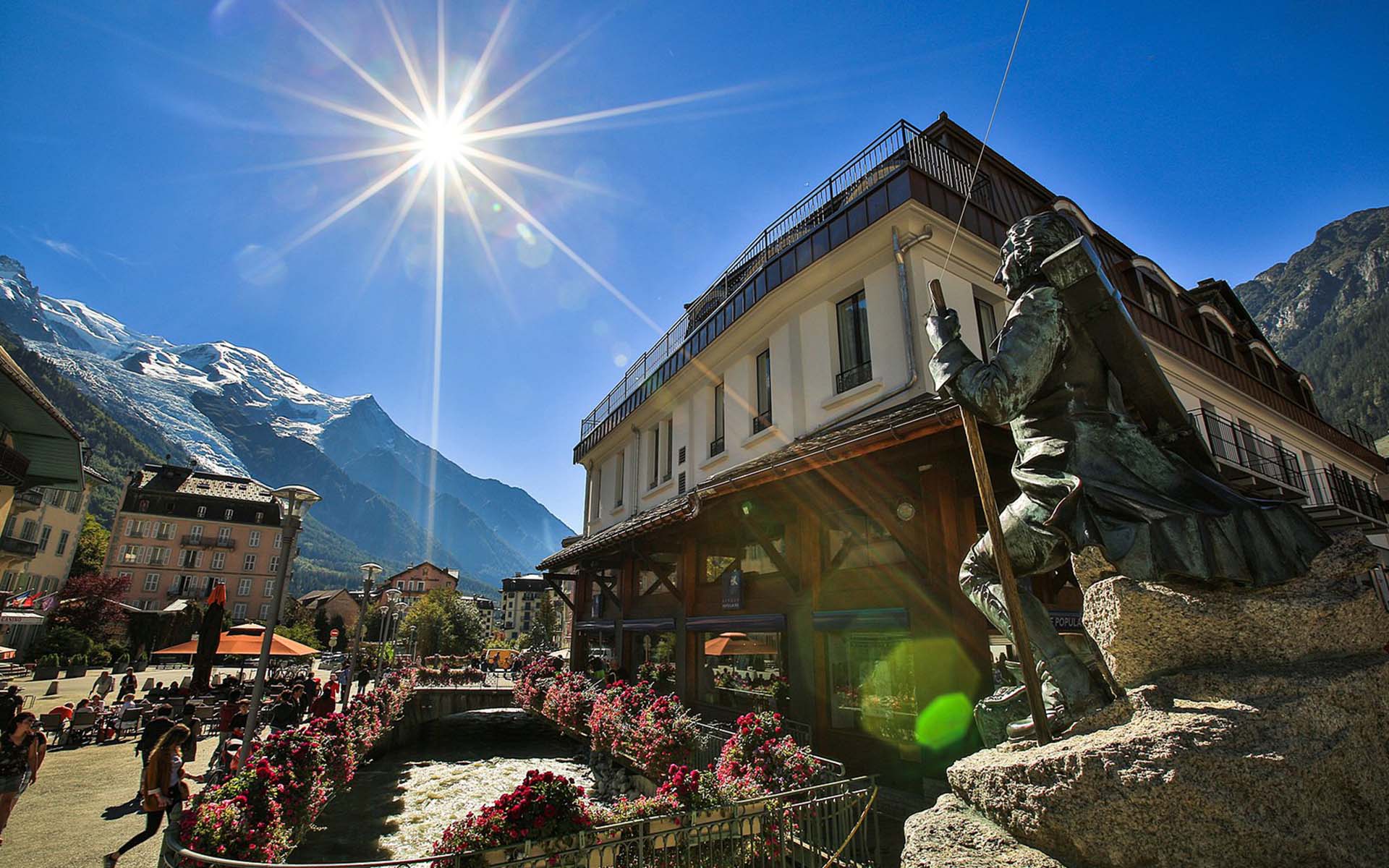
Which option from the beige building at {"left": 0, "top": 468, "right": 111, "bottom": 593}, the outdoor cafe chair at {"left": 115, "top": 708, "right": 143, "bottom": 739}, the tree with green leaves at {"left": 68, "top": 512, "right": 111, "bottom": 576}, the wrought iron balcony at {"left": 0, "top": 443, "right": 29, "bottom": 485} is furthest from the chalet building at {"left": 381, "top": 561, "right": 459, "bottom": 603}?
the outdoor cafe chair at {"left": 115, "top": 708, "right": 143, "bottom": 739}

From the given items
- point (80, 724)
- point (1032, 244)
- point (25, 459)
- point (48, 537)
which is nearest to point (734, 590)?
point (1032, 244)

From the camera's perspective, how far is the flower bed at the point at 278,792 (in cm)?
522

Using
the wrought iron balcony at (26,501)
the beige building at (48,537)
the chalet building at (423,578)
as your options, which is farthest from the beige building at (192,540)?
the wrought iron balcony at (26,501)

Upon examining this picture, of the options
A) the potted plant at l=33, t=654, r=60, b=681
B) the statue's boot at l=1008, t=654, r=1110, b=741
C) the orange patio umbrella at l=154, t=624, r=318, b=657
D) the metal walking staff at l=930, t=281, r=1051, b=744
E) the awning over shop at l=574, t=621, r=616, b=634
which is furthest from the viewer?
the potted plant at l=33, t=654, r=60, b=681

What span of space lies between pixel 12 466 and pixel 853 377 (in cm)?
2267

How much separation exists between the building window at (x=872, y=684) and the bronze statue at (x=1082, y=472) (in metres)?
8.36

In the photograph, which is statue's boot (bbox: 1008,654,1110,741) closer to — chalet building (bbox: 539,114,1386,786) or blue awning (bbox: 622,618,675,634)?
chalet building (bbox: 539,114,1386,786)

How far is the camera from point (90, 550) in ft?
182

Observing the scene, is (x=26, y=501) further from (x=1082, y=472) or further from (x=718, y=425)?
(x=1082, y=472)

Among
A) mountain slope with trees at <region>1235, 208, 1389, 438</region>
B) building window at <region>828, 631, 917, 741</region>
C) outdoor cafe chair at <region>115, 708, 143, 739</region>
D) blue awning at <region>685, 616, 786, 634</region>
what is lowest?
outdoor cafe chair at <region>115, 708, 143, 739</region>

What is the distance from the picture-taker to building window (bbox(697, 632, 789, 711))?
13.1 m

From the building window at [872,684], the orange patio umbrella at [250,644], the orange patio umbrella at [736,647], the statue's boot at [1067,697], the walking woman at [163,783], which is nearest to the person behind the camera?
the statue's boot at [1067,697]

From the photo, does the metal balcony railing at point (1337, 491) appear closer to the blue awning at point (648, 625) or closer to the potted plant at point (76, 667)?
the blue awning at point (648, 625)

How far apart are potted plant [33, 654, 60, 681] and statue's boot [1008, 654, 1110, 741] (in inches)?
1663
